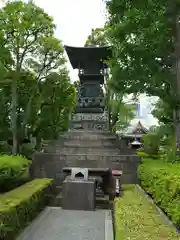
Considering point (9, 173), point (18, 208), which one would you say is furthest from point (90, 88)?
point (18, 208)

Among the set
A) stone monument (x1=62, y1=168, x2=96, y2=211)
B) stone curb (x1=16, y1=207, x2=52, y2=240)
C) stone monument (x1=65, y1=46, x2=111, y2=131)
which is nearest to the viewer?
stone curb (x1=16, y1=207, x2=52, y2=240)

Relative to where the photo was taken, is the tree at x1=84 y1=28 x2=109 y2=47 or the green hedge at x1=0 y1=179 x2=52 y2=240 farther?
the tree at x1=84 y1=28 x2=109 y2=47

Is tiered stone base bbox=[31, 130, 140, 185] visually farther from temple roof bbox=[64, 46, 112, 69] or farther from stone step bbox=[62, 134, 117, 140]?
temple roof bbox=[64, 46, 112, 69]

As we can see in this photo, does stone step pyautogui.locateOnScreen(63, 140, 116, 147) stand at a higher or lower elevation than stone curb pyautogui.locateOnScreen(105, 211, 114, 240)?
higher

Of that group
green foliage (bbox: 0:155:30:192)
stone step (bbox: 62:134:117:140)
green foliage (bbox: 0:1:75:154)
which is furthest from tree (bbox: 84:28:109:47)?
green foliage (bbox: 0:155:30:192)

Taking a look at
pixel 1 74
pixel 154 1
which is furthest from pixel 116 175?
pixel 1 74

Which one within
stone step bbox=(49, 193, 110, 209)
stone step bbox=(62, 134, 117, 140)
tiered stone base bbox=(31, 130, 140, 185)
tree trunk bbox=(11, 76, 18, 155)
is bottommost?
stone step bbox=(49, 193, 110, 209)

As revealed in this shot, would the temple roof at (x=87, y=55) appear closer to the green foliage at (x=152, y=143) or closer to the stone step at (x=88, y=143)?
the stone step at (x=88, y=143)

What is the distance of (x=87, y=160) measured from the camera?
42.5 feet

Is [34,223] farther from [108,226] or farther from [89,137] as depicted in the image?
[89,137]

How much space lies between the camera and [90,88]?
17375 mm

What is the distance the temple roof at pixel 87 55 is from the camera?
660 inches

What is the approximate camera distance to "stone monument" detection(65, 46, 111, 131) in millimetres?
16203

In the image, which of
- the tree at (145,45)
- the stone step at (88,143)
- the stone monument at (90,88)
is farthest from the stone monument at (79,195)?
the stone monument at (90,88)
